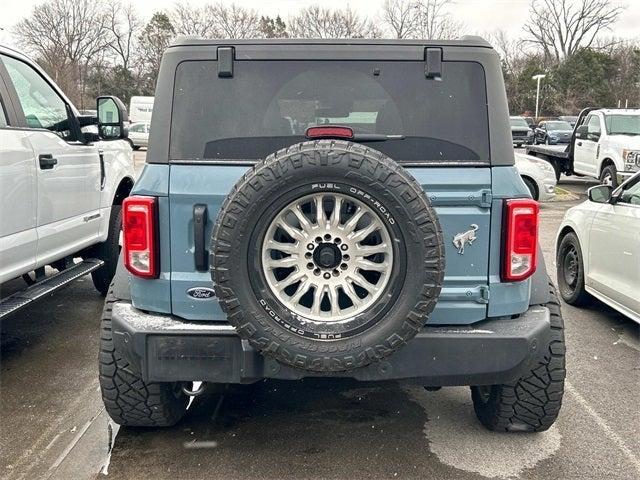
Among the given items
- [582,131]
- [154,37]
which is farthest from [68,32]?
[582,131]

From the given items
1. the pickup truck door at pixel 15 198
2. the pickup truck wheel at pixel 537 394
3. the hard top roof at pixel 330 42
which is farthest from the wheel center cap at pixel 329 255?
the pickup truck door at pixel 15 198

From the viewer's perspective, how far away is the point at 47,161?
14.5ft

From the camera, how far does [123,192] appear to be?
20.6 ft

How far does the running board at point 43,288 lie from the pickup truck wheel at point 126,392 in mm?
1103


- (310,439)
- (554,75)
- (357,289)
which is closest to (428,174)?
(357,289)

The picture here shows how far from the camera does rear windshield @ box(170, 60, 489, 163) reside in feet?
9.77

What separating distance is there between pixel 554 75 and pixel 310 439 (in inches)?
2105

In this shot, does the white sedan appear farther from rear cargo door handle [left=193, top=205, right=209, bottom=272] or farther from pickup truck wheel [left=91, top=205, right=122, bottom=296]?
pickup truck wheel [left=91, top=205, right=122, bottom=296]

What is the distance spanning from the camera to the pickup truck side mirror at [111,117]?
5.16 metres

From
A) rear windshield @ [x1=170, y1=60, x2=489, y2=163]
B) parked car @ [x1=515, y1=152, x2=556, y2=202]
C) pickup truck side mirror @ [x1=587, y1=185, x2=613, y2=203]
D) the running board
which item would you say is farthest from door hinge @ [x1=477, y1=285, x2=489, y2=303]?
parked car @ [x1=515, y1=152, x2=556, y2=202]

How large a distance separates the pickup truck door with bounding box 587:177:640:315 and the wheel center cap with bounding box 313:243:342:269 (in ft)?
9.78

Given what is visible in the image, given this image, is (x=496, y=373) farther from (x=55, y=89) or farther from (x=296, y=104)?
(x=55, y=89)

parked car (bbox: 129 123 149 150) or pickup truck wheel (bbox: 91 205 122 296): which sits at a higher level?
parked car (bbox: 129 123 149 150)

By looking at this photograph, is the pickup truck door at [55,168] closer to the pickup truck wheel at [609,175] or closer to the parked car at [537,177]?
the parked car at [537,177]
